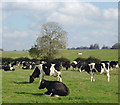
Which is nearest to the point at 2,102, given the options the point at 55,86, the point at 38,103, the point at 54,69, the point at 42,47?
the point at 38,103

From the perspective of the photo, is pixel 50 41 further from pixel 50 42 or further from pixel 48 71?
pixel 48 71

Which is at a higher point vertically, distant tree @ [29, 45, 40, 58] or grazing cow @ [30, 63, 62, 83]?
distant tree @ [29, 45, 40, 58]

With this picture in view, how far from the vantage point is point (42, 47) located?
5453 cm

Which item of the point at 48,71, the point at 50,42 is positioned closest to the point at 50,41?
the point at 50,42

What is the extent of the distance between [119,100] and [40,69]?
28.2 feet

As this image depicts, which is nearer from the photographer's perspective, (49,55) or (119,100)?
(119,100)

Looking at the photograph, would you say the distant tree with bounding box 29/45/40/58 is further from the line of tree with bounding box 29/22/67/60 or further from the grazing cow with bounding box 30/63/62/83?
the grazing cow with bounding box 30/63/62/83

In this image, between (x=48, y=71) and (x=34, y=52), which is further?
(x=34, y=52)

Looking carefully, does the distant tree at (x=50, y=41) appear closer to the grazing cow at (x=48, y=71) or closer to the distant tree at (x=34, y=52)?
the distant tree at (x=34, y=52)

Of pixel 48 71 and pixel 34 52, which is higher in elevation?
pixel 34 52

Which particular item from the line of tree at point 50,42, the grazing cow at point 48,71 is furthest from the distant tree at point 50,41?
the grazing cow at point 48,71

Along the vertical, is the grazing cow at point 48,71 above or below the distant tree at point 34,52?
below

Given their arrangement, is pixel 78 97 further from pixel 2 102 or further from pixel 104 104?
pixel 2 102

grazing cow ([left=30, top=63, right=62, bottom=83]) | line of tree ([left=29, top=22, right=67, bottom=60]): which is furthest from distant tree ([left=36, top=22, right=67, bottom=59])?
grazing cow ([left=30, top=63, right=62, bottom=83])
